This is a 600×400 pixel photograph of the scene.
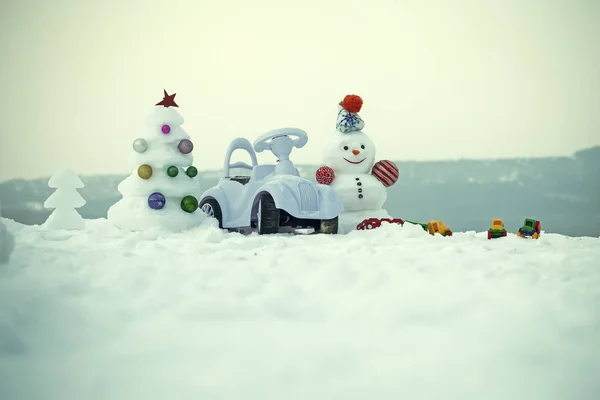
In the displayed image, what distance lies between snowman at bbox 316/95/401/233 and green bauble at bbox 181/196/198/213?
145cm

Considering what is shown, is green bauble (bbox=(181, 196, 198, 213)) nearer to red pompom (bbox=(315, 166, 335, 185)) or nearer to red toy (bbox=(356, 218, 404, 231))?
red pompom (bbox=(315, 166, 335, 185))

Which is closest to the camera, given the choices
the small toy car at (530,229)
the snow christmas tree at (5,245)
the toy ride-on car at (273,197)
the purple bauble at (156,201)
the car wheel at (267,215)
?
the snow christmas tree at (5,245)

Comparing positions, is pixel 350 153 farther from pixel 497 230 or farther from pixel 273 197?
pixel 497 230

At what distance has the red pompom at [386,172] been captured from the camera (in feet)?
21.6

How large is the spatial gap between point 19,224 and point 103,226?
1.12 meters

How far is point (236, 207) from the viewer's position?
610 cm

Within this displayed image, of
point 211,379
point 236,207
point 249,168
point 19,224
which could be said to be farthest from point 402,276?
point 19,224

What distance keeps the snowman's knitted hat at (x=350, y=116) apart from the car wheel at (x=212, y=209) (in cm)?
174

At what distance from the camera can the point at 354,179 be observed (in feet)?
21.1

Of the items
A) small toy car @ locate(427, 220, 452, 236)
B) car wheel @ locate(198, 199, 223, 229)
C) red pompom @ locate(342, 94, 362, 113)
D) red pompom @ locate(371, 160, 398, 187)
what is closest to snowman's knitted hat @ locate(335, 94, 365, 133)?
red pompom @ locate(342, 94, 362, 113)

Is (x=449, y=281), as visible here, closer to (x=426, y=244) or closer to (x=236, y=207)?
(x=426, y=244)

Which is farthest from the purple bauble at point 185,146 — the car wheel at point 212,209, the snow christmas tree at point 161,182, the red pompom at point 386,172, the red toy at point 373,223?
the red pompom at point 386,172

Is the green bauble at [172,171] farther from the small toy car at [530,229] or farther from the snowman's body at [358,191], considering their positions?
the small toy car at [530,229]

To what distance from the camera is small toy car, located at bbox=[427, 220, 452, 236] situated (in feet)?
19.0
